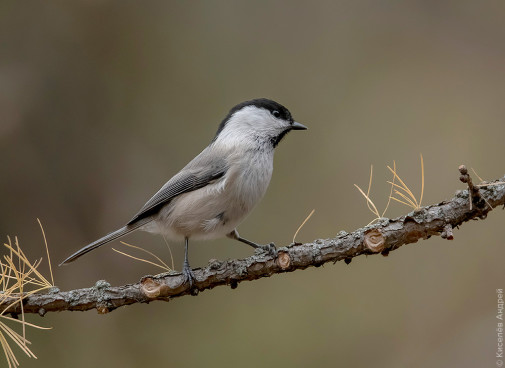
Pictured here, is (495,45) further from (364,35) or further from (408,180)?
(408,180)

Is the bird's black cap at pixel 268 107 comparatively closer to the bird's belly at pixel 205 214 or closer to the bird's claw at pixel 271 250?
the bird's belly at pixel 205 214

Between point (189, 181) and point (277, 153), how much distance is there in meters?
1.02

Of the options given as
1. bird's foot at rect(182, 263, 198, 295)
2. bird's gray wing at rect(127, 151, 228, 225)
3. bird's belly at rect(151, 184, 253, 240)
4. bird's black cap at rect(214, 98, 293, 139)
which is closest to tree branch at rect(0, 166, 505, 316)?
bird's foot at rect(182, 263, 198, 295)

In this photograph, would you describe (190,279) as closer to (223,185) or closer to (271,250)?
(271,250)

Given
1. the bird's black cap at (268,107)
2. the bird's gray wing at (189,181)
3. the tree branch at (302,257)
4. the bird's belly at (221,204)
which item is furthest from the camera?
the bird's black cap at (268,107)

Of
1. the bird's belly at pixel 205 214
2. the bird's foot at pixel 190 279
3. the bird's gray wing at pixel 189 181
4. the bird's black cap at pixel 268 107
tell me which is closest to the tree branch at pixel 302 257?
the bird's foot at pixel 190 279

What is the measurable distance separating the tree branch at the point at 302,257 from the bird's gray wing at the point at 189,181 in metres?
0.52

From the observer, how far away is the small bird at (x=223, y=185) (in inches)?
87.0

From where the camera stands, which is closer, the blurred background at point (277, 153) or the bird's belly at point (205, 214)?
the bird's belly at point (205, 214)

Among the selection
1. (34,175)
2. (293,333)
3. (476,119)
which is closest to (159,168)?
(34,175)

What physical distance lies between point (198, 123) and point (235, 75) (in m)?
0.40

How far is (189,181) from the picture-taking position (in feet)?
7.77

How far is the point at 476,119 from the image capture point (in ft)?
9.75

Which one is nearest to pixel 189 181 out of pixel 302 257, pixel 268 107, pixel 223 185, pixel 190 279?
A: pixel 223 185
